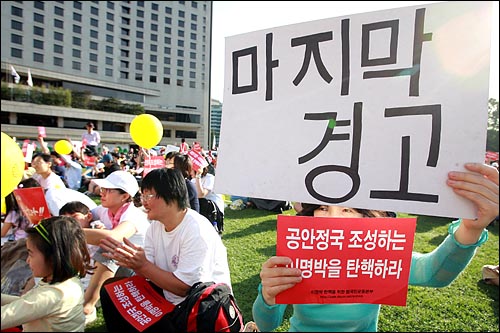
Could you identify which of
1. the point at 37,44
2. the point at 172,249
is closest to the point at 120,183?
the point at 172,249

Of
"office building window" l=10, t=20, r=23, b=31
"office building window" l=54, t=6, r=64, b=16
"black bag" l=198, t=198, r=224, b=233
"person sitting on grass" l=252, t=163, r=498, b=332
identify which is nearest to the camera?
"person sitting on grass" l=252, t=163, r=498, b=332

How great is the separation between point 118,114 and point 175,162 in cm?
3566

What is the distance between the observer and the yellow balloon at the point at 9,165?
1197mm

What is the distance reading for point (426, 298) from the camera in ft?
10.3

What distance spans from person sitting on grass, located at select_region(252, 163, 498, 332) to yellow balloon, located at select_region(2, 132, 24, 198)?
1.03 m

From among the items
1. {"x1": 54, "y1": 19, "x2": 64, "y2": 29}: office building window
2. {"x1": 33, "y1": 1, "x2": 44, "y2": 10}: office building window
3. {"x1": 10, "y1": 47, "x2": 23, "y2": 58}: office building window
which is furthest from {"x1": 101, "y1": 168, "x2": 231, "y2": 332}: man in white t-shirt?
{"x1": 54, "y1": 19, "x2": 64, "y2": 29}: office building window

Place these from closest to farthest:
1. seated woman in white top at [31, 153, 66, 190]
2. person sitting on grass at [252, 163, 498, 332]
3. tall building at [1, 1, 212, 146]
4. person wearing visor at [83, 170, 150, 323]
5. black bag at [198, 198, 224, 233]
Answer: person sitting on grass at [252, 163, 498, 332], person wearing visor at [83, 170, 150, 323], black bag at [198, 198, 224, 233], seated woman in white top at [31, 153, 66, 190], tall building at [1, 1, 212, 146]

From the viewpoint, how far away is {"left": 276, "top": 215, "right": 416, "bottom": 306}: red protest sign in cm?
95

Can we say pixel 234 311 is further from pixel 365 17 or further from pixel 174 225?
pixel 365 17

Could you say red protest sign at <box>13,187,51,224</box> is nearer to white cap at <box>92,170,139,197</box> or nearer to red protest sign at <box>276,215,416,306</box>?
white cap at <box>92,170,139,197</box>

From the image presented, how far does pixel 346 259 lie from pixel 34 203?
2.89 m

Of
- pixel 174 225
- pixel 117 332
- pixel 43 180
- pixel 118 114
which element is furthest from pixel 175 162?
pixel 118 114

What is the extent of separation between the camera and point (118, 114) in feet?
119

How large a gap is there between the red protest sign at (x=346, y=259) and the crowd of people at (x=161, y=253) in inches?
2.0
